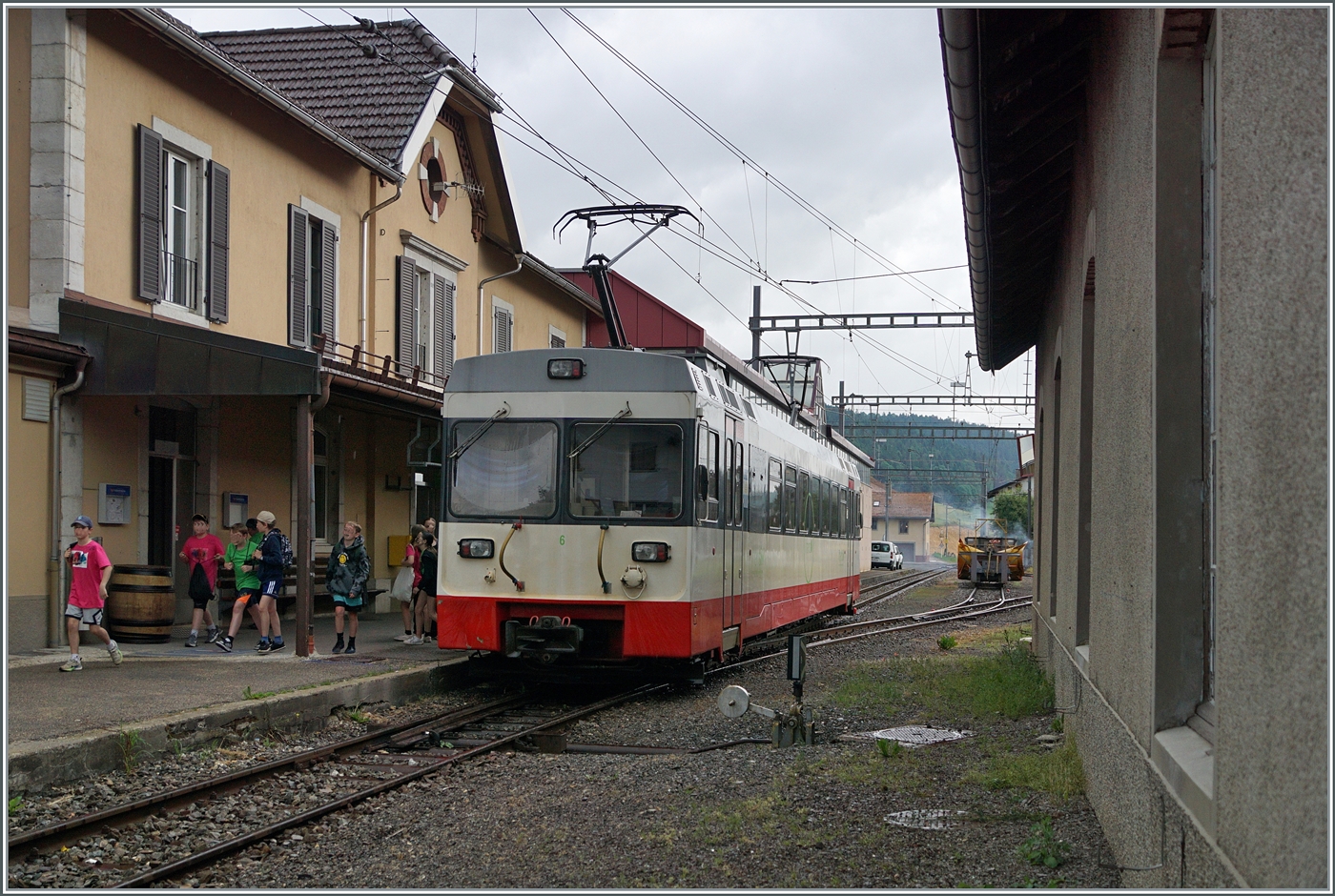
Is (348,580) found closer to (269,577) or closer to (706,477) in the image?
(269,577)

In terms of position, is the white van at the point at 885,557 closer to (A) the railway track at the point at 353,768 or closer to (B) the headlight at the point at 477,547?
(A) the railway track at the point at 353,768

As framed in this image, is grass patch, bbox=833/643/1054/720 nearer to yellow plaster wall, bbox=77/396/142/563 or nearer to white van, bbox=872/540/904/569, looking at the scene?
yellow plaster wall, bbox=77/396/142/563

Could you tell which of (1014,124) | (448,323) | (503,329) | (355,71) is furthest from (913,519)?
(1014,124)

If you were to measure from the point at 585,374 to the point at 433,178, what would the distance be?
11.5m

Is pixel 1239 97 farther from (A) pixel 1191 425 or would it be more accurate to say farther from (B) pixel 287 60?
(B) pixel 287 60

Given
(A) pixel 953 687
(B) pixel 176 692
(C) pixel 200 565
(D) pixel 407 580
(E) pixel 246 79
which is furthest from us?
(D) pixel 407 580

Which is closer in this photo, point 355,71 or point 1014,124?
point 1014,124

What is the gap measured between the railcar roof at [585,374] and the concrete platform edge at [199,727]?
2879 mm

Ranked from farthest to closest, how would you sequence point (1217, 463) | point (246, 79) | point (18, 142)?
point (246, 79)
point (18, 142)
point (1217, 463)

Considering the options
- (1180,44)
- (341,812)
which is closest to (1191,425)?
(1180,44)

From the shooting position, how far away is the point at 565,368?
37.8 ft

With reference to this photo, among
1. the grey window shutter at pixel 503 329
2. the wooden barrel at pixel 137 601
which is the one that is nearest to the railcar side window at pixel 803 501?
A: the wooden barrel at pixel 137 601

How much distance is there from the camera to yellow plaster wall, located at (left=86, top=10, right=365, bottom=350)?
13.5 m

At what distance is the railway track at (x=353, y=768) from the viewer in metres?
6.14
